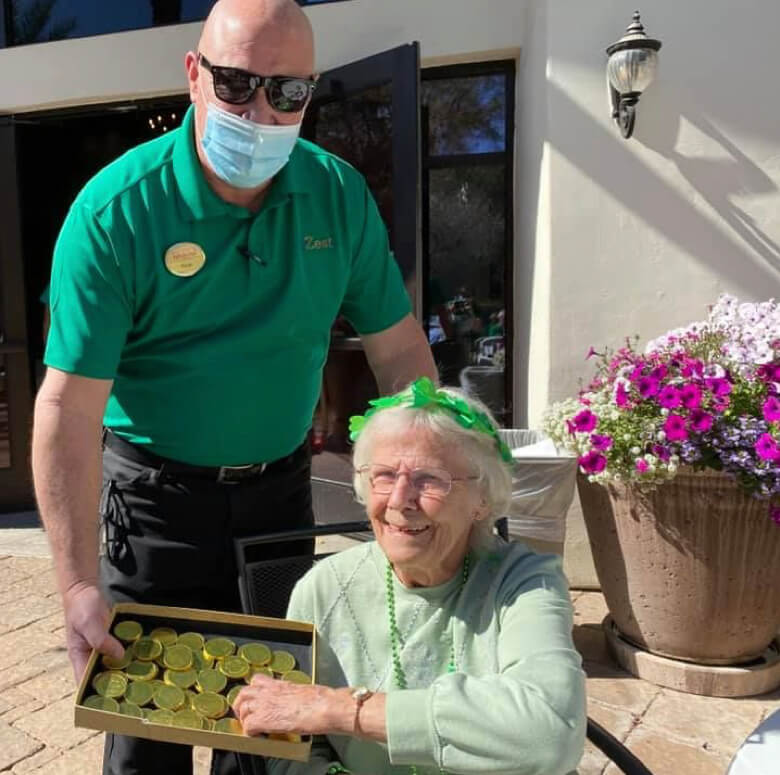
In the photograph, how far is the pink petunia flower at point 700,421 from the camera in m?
2.53

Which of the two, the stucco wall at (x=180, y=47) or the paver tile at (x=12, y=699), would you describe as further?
the stucco wall at (x=180, y=47)

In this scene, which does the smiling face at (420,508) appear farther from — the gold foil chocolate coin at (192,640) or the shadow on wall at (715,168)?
the shadow on wall at (715,168)

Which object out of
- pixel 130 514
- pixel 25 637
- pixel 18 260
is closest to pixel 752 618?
pixel 130 514

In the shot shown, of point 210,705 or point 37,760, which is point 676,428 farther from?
point 37,760

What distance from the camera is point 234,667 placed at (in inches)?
49.3

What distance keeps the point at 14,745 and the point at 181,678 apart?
1745 millimetres

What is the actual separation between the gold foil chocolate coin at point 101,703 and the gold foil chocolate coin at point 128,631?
4.2 inches

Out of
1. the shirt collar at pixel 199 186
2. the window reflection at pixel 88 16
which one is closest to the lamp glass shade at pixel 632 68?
the shirt collar at pixel 199 186

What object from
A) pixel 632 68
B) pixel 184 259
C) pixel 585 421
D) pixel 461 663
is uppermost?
pixel 632 68

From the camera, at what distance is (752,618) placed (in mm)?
2719

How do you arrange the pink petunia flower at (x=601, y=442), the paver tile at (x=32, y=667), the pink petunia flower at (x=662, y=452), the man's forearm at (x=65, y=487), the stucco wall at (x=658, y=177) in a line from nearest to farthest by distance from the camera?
the man's forearm at (x=65, y=487) < the pink petunia flower at (x=662, y=452) < the pink petunia flower at (x=601, y=442) < the paver tile at (x=32, y=667) < the stucco wall at (x=658, y=177)

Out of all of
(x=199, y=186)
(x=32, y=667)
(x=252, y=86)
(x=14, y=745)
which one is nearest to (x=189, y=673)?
(x=199, y=186)

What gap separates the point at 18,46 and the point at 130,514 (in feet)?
13.4

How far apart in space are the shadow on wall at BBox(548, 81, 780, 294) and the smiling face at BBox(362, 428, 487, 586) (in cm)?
220
